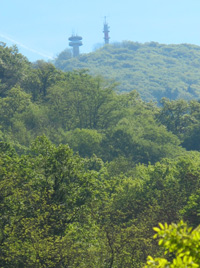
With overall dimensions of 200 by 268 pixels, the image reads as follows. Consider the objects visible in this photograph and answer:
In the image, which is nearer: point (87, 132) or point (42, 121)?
point (87, 132)

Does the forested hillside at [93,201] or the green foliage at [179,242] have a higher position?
the green foliage at [179,242]

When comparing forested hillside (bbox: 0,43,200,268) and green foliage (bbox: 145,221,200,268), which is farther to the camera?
forested hillside (bbox: 0,43,200,268)

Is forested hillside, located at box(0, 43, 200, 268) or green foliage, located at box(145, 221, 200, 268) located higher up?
green foliage, located at box(145, 221, 200, 268)

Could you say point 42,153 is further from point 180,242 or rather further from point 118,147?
point 118,147

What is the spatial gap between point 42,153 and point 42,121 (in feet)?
152

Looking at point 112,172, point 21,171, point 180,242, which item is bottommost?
point 112,172

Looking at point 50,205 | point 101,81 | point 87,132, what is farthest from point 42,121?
point 50,205

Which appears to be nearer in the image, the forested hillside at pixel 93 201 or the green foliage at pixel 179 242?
the green foliage at pixel 179 242

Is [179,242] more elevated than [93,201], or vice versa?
[179,242]

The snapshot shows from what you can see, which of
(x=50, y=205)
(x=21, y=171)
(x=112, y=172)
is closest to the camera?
(x=50, y=205)

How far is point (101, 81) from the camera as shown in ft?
333

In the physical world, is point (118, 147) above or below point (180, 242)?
below

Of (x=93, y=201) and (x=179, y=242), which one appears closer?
(x=179, y=242)

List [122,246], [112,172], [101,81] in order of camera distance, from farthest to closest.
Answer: [101,81]
[112,172]
[122,246]
